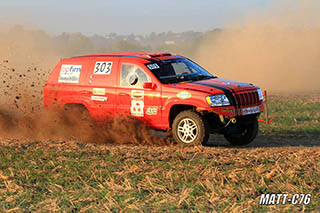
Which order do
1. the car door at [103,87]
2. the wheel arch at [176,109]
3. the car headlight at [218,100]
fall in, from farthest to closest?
the car door at [103,87]
the wheel arch at [176,109]
the car headlight at [218,100]

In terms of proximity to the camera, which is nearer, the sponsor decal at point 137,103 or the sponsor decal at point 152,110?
the sponsor decal at point 152,110

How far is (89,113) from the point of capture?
11.7m

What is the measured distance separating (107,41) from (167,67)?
94.3 m

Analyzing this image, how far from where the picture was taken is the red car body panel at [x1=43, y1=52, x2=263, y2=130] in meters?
10.2

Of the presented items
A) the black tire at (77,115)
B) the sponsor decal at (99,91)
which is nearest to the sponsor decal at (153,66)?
the sponsor decal at (99,91)

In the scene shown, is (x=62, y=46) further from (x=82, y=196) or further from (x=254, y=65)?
(x=82, y=196)

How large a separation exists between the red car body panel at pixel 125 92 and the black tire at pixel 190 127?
0.19m

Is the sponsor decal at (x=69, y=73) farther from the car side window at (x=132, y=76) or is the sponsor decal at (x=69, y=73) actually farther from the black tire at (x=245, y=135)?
the black tire at (x=245, y=135)

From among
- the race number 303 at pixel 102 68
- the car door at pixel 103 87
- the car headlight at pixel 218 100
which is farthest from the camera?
the race number 303 at pixel 102 68

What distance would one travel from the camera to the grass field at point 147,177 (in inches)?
254

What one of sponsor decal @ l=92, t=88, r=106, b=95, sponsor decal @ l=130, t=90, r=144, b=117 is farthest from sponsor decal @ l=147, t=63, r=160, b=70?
sponsor decal @ l=92, t=88, r=106, b=95

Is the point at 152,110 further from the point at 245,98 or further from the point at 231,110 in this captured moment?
the point at 245,98

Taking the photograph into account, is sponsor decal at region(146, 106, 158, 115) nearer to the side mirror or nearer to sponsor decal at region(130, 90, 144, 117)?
sponsor decal at region(130, 90, 144, 117)

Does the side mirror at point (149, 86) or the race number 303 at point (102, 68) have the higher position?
the race number 303 at point (102, 68)
